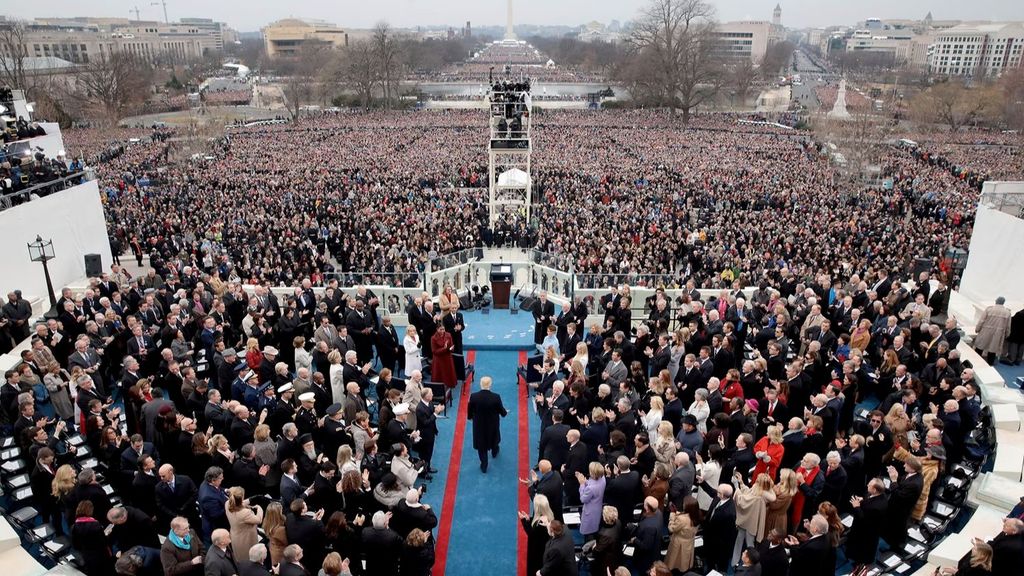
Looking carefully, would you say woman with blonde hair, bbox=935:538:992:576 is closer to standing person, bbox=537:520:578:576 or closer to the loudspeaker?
standing person, bbox=537:520:578:576

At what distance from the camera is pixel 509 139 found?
76.6 feet

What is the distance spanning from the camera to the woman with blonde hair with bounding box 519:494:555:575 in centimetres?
557

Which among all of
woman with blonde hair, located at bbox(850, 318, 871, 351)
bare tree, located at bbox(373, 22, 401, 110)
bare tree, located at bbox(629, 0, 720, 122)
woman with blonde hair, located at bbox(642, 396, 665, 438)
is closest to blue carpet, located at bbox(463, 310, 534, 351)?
woman with blonde hair, located at bbox(642, 396, 665, 438)

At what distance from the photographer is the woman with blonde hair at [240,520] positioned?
5504 millimetres

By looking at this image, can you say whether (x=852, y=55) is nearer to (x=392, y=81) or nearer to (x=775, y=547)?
(x=392, y=81)

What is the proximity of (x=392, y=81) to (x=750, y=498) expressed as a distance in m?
70.9

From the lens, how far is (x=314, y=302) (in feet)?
36.9

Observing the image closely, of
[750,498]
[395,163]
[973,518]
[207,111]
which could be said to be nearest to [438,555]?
[750,498]

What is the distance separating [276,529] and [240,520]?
0.32 metres

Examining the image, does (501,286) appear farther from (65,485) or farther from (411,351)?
(65,485)

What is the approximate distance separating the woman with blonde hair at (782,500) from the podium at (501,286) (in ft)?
27.0

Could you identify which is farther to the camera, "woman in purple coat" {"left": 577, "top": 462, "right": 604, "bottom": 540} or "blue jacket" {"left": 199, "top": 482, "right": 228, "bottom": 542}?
"woman in purple coat" {"left": 577, "top": 462, "right": 604, "bottom": 540}

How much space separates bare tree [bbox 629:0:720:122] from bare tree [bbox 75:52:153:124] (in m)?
48.4

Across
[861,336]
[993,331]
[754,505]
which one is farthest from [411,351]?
[993,331]
